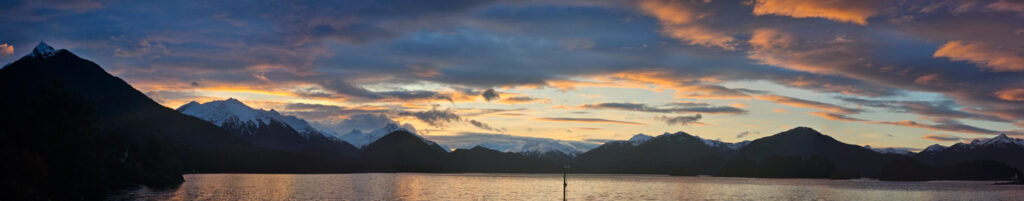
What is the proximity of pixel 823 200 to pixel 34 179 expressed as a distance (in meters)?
142

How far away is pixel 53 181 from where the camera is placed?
3920 inches

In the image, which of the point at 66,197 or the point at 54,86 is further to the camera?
the point at 54,86

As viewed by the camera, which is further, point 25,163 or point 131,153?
point 131,153

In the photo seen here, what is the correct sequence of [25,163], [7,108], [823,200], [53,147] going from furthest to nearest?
1. [823,200]
2. [7,108]
3. [53,147]
4. [25,163]

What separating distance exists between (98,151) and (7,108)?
22768 mm

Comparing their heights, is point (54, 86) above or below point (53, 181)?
above

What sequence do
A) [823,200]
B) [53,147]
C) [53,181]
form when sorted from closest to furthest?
1. [53,181]
2. [53,147]
3. [823,200]

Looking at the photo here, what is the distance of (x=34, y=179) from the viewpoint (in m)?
82.4

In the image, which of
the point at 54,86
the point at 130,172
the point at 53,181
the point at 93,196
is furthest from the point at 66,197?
the point at 130,172

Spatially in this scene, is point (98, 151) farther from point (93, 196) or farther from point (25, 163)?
point (25, 163)

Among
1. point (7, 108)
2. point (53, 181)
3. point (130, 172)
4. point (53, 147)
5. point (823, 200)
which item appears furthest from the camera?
point (130, 172)

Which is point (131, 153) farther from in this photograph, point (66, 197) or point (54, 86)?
point (66, 197)

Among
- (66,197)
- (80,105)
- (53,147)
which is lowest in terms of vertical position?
(66,197)

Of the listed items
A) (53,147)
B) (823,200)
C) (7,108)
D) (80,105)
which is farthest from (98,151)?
(823,200)
